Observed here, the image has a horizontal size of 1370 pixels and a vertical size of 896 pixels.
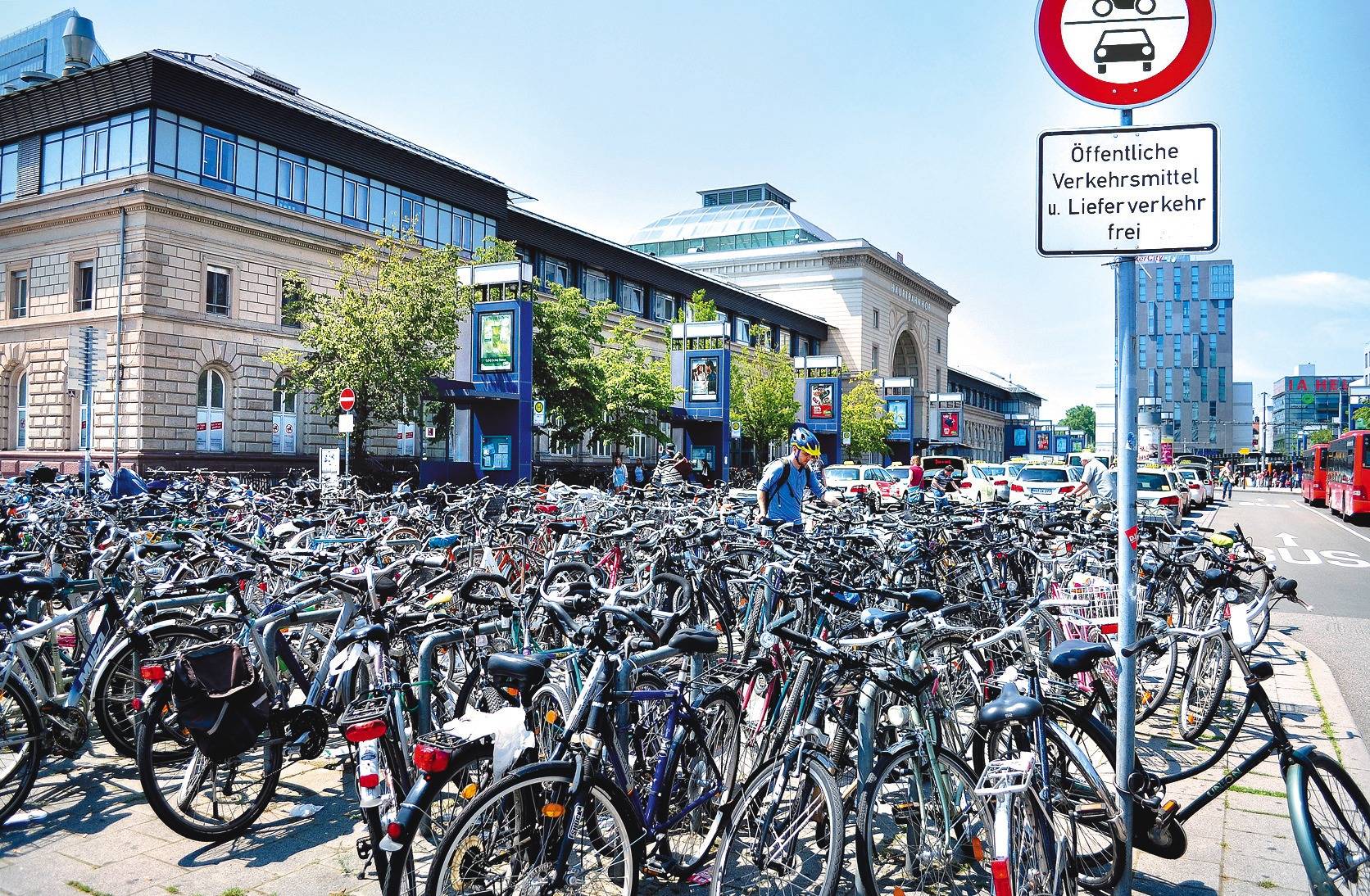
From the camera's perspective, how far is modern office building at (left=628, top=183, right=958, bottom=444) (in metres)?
78.8

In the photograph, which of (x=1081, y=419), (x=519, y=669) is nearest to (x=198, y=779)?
(x=519, y=669)

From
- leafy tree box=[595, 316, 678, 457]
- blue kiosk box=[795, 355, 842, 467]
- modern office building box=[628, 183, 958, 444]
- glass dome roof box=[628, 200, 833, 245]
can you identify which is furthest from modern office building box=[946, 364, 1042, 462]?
leafy tree box=[595, 316, 678, 457]

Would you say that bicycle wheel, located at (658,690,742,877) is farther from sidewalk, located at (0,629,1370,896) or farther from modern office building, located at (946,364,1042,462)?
modern office building, located at (946,364,1042,462)

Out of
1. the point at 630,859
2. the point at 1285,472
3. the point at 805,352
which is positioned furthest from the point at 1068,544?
the point at 1285,472

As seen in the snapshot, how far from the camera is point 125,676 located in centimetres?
503

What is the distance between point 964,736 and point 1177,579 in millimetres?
4462

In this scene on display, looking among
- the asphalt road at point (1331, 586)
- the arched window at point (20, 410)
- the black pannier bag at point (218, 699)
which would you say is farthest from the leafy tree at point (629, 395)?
the black pannier bag at point (218, 699)

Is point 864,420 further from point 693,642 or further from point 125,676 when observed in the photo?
point 693,642

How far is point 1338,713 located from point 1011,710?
463cm

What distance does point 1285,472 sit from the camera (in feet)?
250

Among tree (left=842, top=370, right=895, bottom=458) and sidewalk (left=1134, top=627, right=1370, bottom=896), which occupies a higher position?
tree (left=842, top=370, right=895, bottom=458)

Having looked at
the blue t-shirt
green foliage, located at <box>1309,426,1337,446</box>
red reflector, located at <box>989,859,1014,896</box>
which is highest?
green foliage, located at <box>1309,426,1337,446</box>

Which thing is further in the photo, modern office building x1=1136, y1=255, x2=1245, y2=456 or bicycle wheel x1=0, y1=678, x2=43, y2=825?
modern office building x1=1136, y1=255, x2=1245, y2=456

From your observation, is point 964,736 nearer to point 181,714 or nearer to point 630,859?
point 630,859
